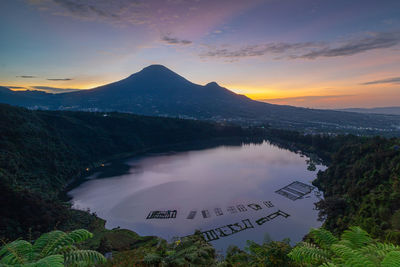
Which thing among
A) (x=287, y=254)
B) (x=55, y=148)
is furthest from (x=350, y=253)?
(x=55, y=148)

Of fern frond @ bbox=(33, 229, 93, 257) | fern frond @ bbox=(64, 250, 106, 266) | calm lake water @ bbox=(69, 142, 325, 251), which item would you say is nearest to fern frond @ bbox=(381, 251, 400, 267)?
fern frond @ bbox=(64, 250, 106, 266)

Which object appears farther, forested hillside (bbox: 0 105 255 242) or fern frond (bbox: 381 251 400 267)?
forested hillside (bbox: 0 105 255 242)

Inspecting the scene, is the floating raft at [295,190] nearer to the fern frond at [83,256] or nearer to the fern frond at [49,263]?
the fern frond at [83,256]

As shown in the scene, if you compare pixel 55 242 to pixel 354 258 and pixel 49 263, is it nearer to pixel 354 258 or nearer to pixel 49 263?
pixel 49 263

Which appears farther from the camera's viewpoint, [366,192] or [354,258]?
[366,192]

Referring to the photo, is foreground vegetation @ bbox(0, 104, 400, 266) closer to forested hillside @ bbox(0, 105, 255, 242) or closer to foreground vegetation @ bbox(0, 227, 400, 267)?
foreground vegetation @ bbox(0, 227, 400, 267)

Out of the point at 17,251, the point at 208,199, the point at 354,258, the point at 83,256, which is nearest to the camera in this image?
the point at 354,258

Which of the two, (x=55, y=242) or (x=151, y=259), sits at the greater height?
(x=55, y=242)
